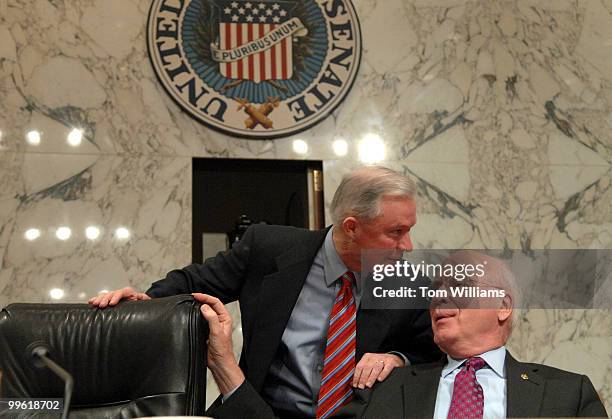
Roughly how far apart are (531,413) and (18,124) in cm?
280

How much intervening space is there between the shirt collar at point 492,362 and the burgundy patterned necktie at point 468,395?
0.07ft

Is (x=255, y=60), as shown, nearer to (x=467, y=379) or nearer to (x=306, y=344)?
(x=306, y=344)

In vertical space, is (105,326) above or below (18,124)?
below

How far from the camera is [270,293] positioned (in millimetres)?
2754

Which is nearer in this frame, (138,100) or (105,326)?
(105,326)

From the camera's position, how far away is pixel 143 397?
2184 mm

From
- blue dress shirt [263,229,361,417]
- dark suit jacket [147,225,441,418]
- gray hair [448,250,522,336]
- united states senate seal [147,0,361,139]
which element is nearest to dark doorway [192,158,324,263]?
united states senate seal [147,0,361,139]

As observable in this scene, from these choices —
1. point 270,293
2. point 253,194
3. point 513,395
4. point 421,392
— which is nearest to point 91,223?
point 253,194

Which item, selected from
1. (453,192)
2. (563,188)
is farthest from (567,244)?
(453,192)

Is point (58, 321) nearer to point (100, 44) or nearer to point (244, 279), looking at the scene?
point (244, 279)

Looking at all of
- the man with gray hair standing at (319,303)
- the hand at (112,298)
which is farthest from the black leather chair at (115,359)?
the man with gray hair standing at (319,303)

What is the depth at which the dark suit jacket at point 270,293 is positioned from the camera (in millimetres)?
2695

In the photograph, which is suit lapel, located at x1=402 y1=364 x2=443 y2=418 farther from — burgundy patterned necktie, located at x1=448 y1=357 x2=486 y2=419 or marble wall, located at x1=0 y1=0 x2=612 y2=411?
marble wall, located at x1=0 y1=0 x2=612 y2=411

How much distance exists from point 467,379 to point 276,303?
25.4 inches
